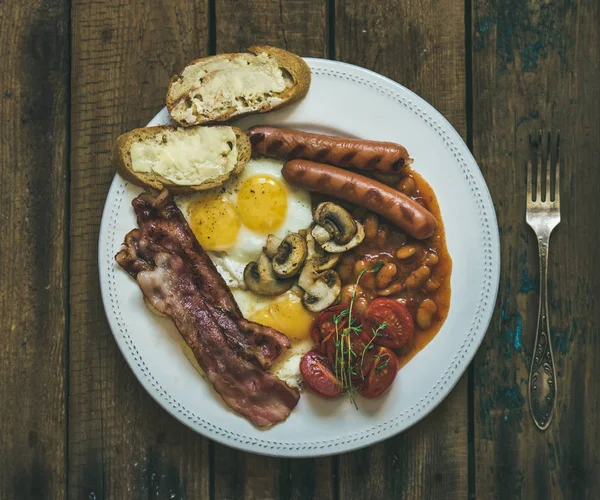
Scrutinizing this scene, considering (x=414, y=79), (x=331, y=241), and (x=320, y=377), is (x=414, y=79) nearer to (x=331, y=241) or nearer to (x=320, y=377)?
(x=331, y=241)

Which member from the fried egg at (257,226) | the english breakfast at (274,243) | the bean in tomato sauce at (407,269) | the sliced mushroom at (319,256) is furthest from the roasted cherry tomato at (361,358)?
the sliced mushroom at (319,256)

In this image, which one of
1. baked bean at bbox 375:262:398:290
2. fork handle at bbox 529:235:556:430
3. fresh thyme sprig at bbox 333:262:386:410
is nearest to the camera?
fresh thyme sprig at bbox 333:262:386:410

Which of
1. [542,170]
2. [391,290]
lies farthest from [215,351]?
[542,170]

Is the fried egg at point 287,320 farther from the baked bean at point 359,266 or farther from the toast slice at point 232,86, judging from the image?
the toast slice at point 232,86

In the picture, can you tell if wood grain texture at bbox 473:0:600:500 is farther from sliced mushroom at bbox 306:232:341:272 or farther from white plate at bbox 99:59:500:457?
sliced mushroom at bbox 306:232:341:272

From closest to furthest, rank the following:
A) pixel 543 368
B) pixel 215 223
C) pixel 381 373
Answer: pixel 381 373, pixel 215 223, pixel 543 368

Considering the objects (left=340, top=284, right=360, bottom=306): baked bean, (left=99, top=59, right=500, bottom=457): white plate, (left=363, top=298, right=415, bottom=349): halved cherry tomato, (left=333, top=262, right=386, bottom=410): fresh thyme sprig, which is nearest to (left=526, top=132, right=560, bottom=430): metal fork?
(left=99, top=59, right=500, bottom=457): white plate

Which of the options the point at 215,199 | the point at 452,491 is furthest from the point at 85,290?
the point at 452,491
